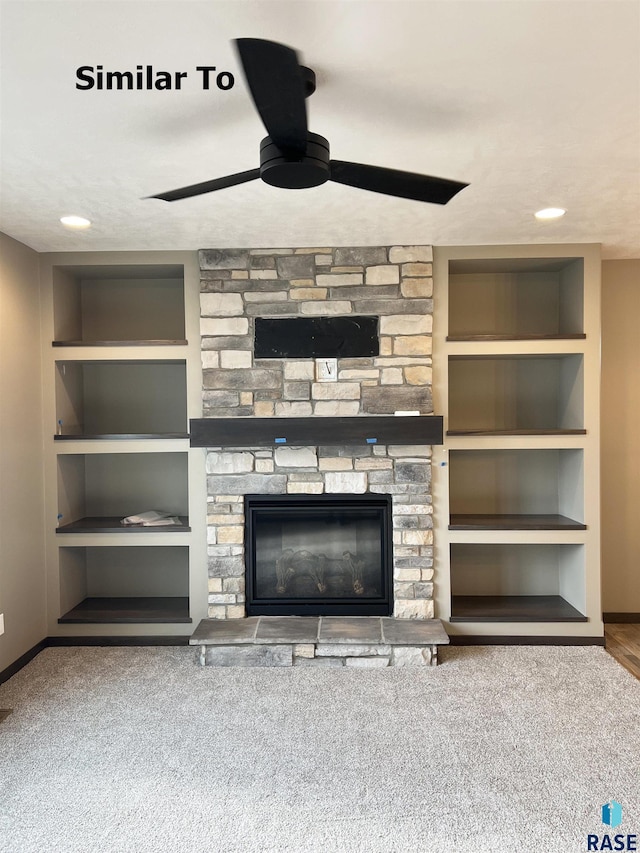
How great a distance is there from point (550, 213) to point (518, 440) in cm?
138

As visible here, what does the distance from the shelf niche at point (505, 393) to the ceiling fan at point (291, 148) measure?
7.72 ft

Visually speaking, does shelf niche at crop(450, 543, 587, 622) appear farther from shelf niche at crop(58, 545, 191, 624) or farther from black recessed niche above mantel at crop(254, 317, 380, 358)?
shelf niche at crop(58, 545, 191, 624)

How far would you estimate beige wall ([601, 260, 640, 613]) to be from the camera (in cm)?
437

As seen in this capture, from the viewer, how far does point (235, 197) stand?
2.95 meters

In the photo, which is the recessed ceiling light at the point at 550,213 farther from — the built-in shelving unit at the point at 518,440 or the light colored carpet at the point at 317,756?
the light colored carpet at the point at 317,756

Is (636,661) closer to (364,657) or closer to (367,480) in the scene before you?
(364,657)

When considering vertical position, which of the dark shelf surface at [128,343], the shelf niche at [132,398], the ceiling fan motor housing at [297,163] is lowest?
the shelf niche at [132,398]

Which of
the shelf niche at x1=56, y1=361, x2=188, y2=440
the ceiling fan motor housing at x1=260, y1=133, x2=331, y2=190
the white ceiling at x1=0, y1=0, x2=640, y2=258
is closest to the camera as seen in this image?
the white ceiling at x1=0, y1=0, x2=640, y2=258

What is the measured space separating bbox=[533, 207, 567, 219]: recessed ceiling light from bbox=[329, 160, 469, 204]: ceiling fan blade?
4.35 ft

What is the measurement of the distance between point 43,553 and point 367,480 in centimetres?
213

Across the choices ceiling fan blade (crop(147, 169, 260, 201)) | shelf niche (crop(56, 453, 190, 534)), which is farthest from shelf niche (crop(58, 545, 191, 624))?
ceiling fan blade (crop(147, 169, 260, 201))

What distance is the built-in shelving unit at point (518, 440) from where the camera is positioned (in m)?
3.93

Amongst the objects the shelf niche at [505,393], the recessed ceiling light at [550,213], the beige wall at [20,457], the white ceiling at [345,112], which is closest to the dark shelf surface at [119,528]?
the beige wall at [20,457]

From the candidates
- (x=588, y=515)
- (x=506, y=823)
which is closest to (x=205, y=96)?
(x=506, y=823)
